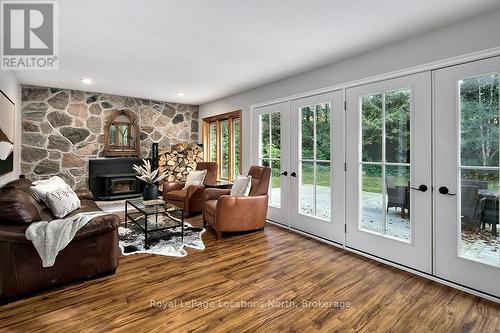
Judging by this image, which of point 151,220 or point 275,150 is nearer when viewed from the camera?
point 151,220

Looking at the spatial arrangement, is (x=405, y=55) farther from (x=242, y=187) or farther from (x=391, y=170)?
(x=242, y=187)

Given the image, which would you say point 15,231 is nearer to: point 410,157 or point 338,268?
point 338,268

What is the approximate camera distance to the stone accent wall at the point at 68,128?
4.79 metres

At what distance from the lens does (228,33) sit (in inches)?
105

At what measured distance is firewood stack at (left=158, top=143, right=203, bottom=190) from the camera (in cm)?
596

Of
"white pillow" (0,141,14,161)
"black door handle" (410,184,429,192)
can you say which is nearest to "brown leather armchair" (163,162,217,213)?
"white pillow" (0,141,14,161)

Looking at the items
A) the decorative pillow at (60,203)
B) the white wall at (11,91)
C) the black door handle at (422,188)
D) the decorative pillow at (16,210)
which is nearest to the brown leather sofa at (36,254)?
the decorative pillow at (16,210)

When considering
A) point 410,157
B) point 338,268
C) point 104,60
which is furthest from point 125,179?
point 410,157

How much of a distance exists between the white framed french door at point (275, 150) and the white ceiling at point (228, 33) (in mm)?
653

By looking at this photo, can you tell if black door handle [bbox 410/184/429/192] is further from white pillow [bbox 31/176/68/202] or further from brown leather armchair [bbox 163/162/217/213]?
white pillow [bbox 31/176/68/202]

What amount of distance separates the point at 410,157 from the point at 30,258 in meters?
3.58

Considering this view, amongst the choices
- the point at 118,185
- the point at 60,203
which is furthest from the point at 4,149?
the point at 118,185

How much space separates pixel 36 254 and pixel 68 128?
12.0 feet

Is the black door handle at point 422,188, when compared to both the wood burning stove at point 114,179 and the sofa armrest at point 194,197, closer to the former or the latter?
the sofa armrest at point 194,197
